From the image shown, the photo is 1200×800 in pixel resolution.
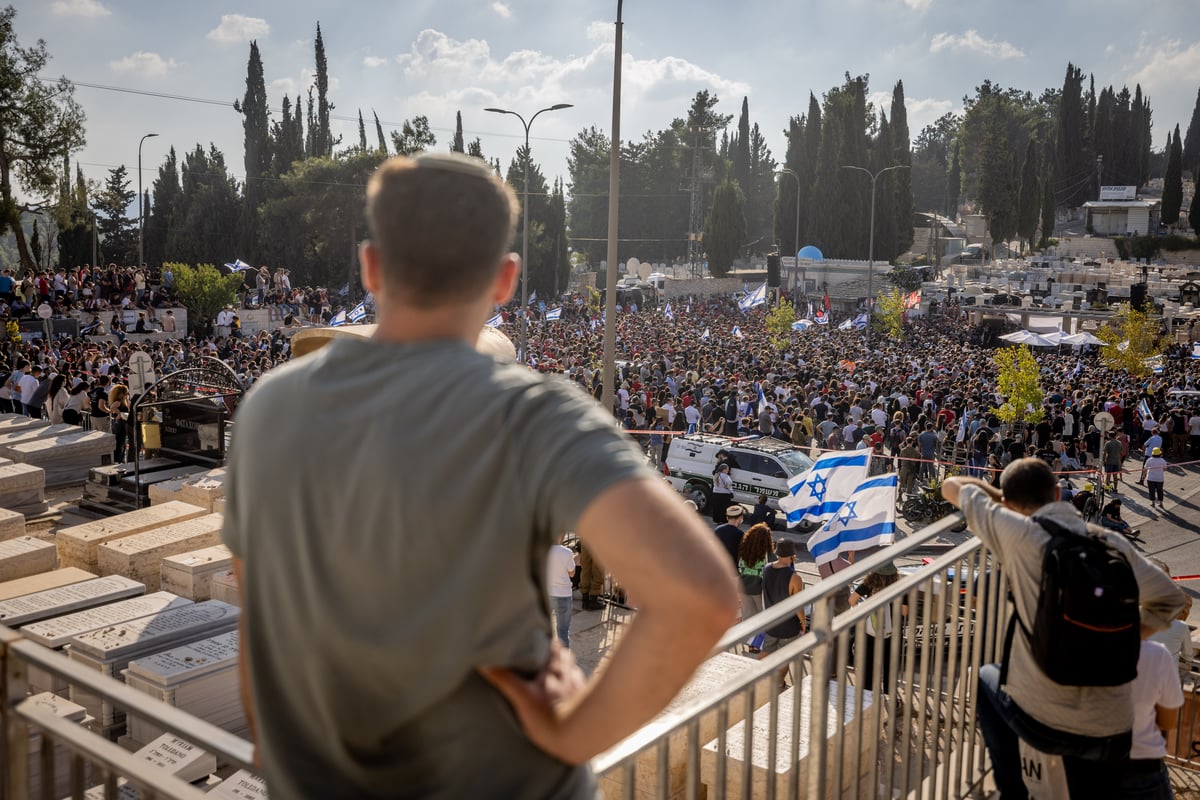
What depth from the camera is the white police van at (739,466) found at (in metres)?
17.5

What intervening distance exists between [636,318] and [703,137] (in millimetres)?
45218

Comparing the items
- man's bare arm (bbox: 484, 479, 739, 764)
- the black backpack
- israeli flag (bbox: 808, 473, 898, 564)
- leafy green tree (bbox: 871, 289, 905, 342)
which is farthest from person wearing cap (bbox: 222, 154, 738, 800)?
leafy green tree (bbox: 871, 289, 905, 342)

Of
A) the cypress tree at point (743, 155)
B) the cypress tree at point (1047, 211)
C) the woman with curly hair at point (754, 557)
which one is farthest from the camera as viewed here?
the cypress tree at point (743, 155)

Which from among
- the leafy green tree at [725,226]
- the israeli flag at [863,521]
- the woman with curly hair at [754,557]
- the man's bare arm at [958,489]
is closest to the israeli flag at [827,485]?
the israeli flag at [863,521]

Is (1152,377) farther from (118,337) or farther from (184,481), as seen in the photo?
(118,337)

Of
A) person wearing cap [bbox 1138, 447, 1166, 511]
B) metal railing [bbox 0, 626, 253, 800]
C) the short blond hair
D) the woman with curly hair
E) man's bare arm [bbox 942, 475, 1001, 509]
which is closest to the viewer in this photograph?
the short blond hair

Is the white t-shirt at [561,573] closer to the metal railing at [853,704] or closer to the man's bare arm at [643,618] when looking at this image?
the metal railing at [853,704]

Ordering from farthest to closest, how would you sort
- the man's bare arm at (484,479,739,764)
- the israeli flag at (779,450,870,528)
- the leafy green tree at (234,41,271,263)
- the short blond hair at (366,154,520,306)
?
the leafy green tree at (234,41,271,263)
the israeli flag at (779,450,870,528)
the short blond hair at (366,154,520,306)
the man's bare arm at (484,479,739,764)

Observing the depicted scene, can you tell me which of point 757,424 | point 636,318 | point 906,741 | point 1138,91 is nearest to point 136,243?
point 636,318

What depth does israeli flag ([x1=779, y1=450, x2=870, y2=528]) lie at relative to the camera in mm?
10969

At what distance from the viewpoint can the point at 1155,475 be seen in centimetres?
1859

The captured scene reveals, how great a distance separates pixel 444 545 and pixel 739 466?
1690cm

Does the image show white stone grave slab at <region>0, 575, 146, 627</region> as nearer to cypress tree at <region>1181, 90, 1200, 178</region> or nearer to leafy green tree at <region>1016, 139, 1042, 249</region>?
leafy green tree at <region>1016, 139, 1042, 249</region>

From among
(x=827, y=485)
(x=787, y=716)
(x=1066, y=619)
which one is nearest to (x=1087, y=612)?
(x=1066, y=619)
